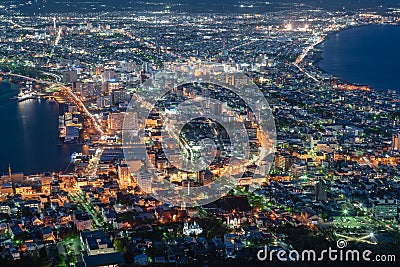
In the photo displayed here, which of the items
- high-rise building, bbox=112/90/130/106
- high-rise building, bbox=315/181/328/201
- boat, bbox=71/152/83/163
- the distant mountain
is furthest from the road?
the distant mountain

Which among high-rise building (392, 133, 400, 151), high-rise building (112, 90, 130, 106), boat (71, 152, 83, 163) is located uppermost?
high-rise building (112, 90, 130, 106)

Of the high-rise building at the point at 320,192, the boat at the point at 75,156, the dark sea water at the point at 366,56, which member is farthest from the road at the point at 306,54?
the high-rise building at the point at 320,192

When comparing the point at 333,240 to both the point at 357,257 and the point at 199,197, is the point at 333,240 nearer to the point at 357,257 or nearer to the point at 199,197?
the point at 357,257

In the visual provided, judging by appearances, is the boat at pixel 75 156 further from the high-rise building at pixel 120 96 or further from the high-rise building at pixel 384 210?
the high-rise building at pixel 384 210

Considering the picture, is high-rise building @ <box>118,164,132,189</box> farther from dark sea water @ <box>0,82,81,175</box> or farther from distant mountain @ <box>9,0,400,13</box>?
distant mountain @ <box>9,0,400,13</box>

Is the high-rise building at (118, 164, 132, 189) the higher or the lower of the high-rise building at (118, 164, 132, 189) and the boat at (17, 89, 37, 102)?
the lower
